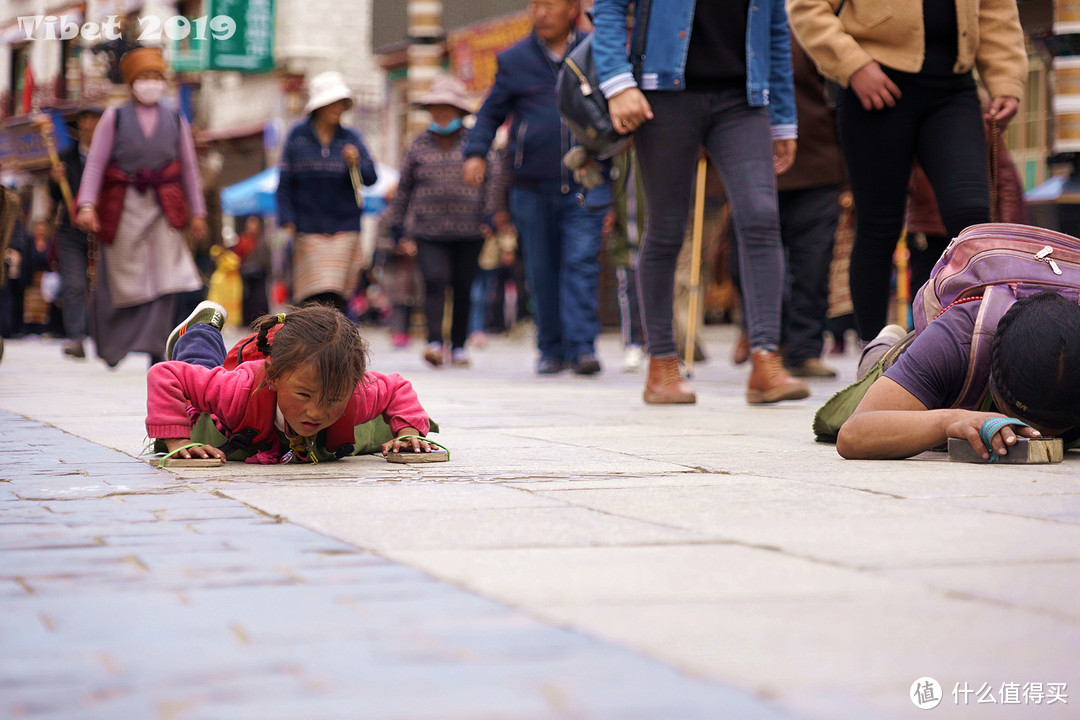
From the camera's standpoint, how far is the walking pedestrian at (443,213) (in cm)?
1103

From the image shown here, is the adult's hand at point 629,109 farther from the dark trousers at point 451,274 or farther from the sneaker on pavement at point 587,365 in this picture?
the dark trousers at point 451,274

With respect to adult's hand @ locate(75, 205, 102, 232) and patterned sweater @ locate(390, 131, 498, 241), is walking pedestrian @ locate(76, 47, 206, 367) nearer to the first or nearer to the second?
adult's hand @ locate(75, 205, 102, 232)

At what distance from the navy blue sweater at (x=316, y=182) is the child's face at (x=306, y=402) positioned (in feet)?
20.9

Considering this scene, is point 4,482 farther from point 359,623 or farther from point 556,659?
point 556,659

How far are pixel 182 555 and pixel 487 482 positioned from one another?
3.97 feet

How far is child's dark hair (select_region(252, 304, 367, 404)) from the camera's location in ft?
12.3

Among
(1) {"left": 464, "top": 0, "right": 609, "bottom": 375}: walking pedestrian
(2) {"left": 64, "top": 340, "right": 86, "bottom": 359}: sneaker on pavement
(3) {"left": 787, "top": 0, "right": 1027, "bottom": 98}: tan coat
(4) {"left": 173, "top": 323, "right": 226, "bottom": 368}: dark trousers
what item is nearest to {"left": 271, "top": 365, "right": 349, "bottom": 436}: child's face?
(4) {"left": 173, "top": 323, "right": 226, "bottom": 368}: dark trousers

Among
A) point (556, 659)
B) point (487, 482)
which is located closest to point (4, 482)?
point (487, 482)

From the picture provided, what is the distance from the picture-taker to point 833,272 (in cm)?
901

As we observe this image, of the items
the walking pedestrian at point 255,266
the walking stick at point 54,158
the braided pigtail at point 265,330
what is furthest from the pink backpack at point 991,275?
the walking pedestrian at point 255,266

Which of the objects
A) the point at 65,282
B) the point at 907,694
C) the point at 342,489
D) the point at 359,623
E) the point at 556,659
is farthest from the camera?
the point at 65,282

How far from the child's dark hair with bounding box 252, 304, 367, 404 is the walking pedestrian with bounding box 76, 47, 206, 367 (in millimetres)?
5632

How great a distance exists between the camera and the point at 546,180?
9.25 m

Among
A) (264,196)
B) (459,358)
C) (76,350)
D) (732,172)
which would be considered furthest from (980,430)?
(264,196)
